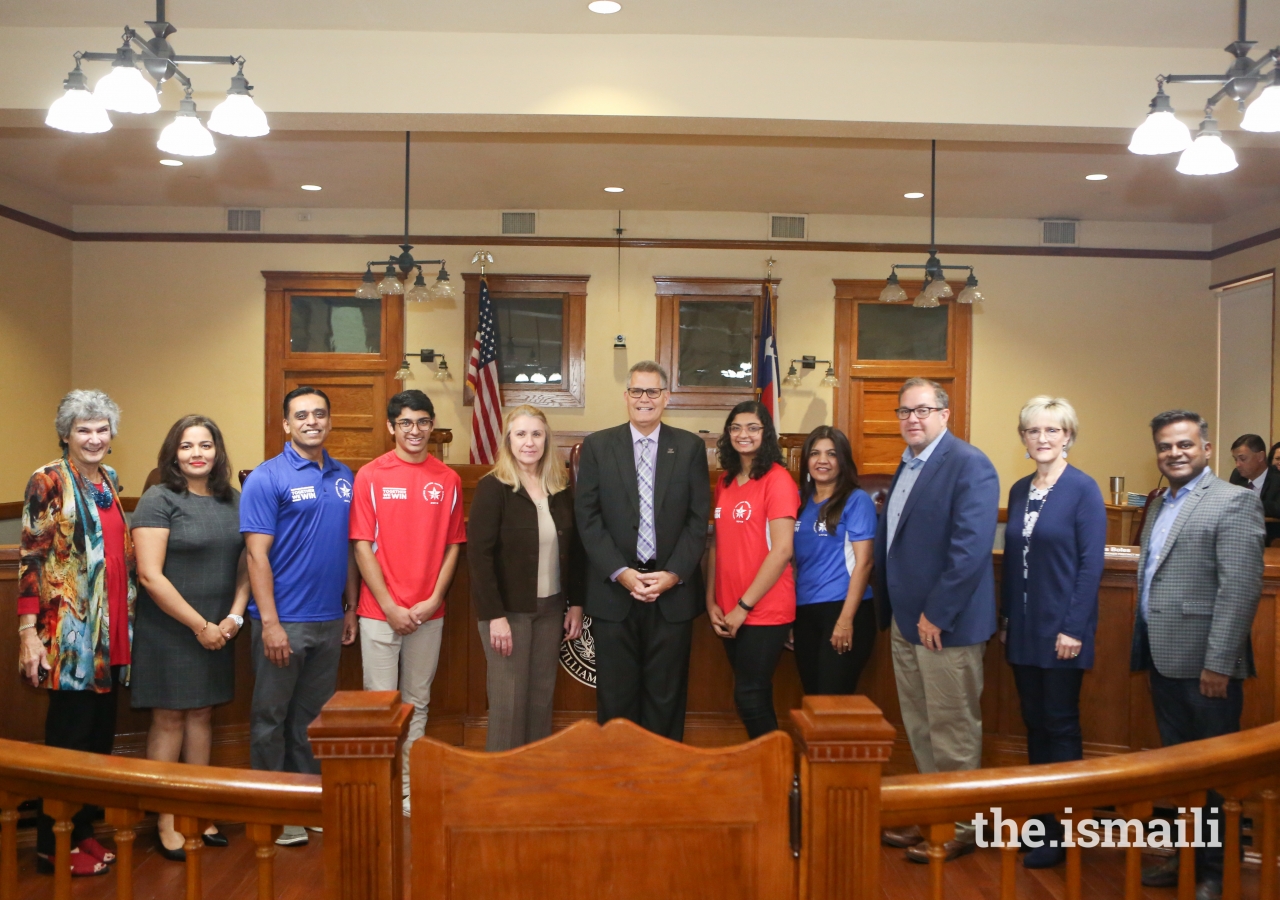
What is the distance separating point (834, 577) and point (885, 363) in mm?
5651

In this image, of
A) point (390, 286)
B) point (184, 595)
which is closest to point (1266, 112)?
point (184, 595)

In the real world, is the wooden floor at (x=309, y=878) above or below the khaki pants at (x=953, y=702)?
below

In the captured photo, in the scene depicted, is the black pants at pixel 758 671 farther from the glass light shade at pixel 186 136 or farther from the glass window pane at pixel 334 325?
the glass window pane at pixel 334 325

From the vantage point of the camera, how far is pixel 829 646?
3236mm

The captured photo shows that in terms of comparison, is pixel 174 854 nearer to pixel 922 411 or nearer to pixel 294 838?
pixel 294 838

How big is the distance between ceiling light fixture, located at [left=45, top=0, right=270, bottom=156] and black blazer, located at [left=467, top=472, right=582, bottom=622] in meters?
1.58

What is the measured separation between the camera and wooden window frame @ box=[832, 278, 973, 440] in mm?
8484

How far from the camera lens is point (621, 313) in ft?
27.7

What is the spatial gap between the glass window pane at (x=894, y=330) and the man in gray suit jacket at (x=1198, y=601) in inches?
227

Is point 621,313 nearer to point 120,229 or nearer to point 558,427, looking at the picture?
point 558,427

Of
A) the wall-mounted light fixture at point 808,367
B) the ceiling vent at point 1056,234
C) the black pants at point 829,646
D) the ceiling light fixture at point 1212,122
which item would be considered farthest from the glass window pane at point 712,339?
the black pants at point 829,646

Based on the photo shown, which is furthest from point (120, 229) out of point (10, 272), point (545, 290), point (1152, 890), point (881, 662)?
point (1152, 890)

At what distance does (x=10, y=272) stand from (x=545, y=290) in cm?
437

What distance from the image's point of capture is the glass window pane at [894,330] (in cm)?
852
